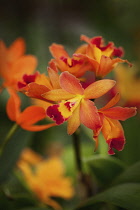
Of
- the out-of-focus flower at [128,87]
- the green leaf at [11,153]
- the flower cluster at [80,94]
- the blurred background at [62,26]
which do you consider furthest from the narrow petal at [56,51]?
the blurred background at [62,26]

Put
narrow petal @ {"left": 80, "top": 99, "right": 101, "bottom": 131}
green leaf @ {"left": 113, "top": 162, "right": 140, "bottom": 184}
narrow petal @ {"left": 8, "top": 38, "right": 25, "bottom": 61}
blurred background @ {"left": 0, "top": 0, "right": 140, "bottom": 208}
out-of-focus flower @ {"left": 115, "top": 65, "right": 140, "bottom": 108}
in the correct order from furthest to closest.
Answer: blurred background @ {"left": 0, "top": 0, "right": 140, "bottom": 208}
out-of-focus flower @ {"left": 115, "top": 65, "right": 140, "bottom": 108}
narrow petal @ {"left": 8, "top": 38, "right": 25, "bottom": 61}
green leaf @ {"left": 113, "top": 162, "right": 140, "bottom": 184}
narrow petal @ {"left": 80, "top": 99, "right": 101, "bottom": 131}

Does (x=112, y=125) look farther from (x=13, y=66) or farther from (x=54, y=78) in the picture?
(x=13, y=66)

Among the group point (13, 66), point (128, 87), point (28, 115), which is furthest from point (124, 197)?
point (128, 87)

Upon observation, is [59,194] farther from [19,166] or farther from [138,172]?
[138,172]

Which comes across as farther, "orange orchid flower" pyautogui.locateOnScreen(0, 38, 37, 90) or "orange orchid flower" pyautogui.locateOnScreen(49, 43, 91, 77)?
"orange orchid flower" pyautogui.locateOnScreen(0, 38, 37, 90)

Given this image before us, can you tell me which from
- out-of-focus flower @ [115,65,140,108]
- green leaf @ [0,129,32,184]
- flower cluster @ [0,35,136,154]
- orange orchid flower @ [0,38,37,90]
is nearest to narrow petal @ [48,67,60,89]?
flower cluster @ [0,35,136,154]

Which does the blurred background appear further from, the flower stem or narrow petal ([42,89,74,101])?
narrow petal ([42,89,74,101])

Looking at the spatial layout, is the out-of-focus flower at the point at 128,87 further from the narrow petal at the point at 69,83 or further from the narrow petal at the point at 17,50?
the narrow petal at the point at 69,83

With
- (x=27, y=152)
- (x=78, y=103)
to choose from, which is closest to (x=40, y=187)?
(x=27, y=152)
